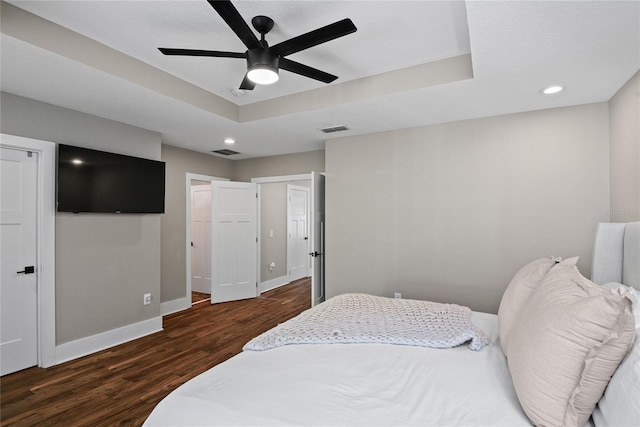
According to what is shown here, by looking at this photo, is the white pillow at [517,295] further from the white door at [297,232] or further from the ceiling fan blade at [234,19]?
the white door at [297,232]

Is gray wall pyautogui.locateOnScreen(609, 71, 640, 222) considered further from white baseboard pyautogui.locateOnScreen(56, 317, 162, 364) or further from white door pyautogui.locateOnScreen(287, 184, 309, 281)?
white door pyautogui.locateOnScreen(287, 184, 309, 281)

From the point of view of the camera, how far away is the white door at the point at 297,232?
656 centimetres

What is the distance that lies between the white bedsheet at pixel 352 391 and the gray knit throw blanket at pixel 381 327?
0.07 m

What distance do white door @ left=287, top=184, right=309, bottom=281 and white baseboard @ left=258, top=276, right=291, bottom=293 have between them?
22cm

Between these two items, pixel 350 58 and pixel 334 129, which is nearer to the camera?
pixel 350 58

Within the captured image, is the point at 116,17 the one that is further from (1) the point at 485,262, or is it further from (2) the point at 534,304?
(1) the point at 485,262

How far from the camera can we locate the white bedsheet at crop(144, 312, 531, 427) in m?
1.08

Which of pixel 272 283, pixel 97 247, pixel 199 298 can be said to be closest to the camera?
pixel 97 247

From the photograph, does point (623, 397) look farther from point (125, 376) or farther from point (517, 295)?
point (125, 376)

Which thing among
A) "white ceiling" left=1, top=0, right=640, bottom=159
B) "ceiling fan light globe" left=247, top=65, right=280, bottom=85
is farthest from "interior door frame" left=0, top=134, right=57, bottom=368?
"ceiling fan light globe" left=247, top=65, right=280, bottom=85

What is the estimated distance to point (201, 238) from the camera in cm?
565

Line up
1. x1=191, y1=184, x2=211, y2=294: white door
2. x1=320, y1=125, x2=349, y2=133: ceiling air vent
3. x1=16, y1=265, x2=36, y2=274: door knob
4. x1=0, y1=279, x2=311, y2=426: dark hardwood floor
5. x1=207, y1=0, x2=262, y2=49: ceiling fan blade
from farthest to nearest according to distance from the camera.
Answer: x1=191, y1=184, x2=211, y2=294: white door, x1=320, y1=125, x2=349, y2=133: ceiling air vent, x1=16, y1=265, x2=36, y2=274: door knob, x1=0, y1=279, x2=311, y2=426: dark hardwood floor, x1=207, y1=0, x2=262, y2=49: ceiling fan blade

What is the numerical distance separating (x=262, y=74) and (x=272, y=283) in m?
4.73

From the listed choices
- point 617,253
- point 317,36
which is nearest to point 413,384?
point 617,253
